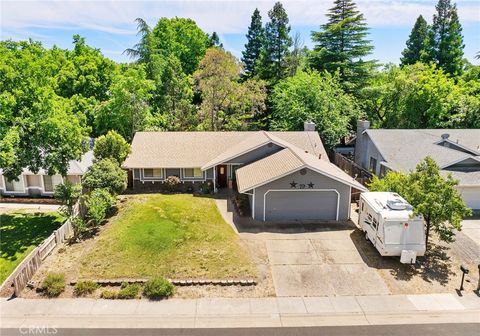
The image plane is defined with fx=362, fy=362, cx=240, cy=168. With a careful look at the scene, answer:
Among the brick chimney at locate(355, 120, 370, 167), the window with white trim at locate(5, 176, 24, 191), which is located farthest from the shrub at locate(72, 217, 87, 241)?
the brick chimney at locate(355, 120, 370, 167)

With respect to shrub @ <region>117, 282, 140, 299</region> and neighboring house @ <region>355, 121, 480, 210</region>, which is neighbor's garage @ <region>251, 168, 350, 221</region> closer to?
neighboring house @ <region>355, 121, 480, 210</region>

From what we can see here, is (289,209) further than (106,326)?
Yes

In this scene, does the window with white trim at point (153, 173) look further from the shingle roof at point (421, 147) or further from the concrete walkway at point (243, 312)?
the shingle roof at point (421, 147)

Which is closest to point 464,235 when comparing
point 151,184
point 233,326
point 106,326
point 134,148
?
point 233,326

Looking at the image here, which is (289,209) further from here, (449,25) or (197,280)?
(449,25)

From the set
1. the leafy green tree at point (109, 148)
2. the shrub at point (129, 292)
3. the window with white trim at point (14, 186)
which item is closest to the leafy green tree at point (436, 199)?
the shrub at point (129, 292)
